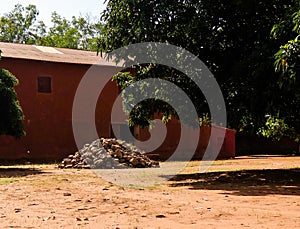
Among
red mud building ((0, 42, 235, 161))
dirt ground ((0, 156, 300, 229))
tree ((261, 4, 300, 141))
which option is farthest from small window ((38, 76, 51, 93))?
tree ((261, 4, 300, 141))

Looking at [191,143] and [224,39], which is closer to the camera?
[224,39]

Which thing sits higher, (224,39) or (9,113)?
(224,39)

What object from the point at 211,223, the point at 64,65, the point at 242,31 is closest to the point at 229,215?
the point at 211,223

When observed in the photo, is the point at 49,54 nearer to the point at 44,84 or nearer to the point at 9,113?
the point at 44,84

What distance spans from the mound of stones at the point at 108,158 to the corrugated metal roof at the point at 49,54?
7.41m

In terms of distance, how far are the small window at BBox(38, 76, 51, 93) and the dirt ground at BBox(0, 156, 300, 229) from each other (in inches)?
548

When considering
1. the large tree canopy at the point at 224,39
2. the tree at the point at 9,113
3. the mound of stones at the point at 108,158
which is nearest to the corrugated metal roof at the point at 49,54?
the tree at the point at 9,113

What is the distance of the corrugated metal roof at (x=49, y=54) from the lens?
84.8 feet

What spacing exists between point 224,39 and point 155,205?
772 cm

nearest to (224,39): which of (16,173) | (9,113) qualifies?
(16,173)

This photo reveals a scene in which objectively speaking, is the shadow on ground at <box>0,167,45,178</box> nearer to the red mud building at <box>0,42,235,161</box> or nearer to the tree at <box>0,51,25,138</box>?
the tree at <box>0,51,25,138</box>

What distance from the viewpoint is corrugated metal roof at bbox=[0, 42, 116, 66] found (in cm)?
2586

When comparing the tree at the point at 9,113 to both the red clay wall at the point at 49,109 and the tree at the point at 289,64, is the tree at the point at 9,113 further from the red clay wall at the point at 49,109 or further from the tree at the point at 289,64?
the tree at the point at 289,64

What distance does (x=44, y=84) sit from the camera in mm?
26219
